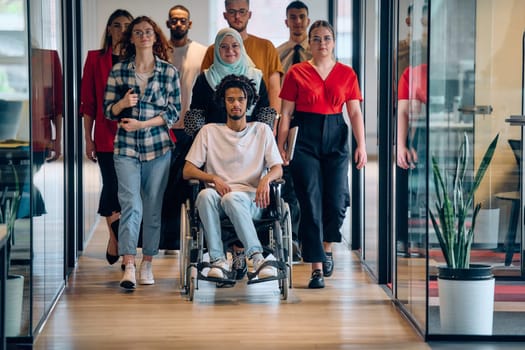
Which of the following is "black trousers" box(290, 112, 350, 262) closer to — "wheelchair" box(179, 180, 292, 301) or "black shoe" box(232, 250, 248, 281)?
"wheelchair" box(179, 180, 292, 301)

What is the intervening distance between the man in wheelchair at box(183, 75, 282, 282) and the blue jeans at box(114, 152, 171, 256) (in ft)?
0.79

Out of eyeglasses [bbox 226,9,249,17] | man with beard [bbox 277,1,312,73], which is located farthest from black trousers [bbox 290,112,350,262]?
man with beard [bbox 277,1,312,73]

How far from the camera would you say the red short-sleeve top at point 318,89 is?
240 inches

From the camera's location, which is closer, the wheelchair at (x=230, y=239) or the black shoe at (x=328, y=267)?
the wheelchair at (x=230, y=239)

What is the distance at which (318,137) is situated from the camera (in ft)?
19.9

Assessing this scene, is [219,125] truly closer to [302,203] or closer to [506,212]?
[302,203]

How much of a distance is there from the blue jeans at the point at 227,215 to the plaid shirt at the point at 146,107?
1.48 ft

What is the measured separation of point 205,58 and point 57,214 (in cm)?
145

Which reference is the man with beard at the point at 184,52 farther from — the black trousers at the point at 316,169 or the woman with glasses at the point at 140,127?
the black trousers at the point at 316,169

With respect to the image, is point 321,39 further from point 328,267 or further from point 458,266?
point 458,266

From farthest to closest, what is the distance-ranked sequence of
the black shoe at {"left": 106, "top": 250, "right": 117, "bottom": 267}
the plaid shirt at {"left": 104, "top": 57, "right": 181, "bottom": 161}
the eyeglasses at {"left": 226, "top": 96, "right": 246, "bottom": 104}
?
the black shoe at {"left": 106, "top": 250, "right": 117, "bottom": 267}
the plaid shirt at {"left": 104, "top": 57, "right": 181, "bottom": 161}
the eyeglasses at {"left": 226, "top": 96, "right": 246, "bottom": 104}

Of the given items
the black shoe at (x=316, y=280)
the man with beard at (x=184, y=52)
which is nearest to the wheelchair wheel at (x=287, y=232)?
the black shoe at (x=316, y=280)

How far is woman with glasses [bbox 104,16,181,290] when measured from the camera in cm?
593

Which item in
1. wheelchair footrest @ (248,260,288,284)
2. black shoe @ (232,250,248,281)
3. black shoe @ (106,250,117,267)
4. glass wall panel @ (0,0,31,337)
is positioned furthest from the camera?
black shoe @ (106,250,117,267)
